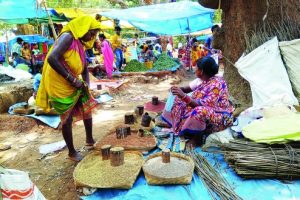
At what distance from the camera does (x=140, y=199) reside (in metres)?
2.38

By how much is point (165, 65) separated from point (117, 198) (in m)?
8.84

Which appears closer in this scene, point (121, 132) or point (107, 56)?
point (121, 132)

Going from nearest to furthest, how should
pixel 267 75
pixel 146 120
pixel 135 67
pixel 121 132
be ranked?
pixel 121 132
pixel 267 75
pixel 146 120
pixel 135 67

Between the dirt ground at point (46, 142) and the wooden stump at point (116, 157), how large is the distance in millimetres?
427

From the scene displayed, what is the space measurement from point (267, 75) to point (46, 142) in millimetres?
3123

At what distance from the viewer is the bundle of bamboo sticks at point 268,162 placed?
8.09 feet

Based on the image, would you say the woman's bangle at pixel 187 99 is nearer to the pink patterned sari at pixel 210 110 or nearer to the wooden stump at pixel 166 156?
the pink patterned sari at pixel 210 110

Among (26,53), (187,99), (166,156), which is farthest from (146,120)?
(26,53)

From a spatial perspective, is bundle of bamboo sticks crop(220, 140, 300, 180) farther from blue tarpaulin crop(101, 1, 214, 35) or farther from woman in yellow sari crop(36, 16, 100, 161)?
blue tarpaulin crop(101, 1, 214, 35)

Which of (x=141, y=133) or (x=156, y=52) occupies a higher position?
(x=156, y=52)

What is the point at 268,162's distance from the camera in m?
2.47

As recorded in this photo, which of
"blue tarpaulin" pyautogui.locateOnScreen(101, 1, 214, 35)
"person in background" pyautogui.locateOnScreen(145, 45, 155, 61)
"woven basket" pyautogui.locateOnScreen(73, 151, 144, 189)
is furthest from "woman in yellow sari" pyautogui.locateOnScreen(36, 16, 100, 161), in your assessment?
"person in background" pyautogui.locateOnScreen(145, 45, 155, 61)

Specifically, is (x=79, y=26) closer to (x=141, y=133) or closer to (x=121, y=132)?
(x=121, y=132)

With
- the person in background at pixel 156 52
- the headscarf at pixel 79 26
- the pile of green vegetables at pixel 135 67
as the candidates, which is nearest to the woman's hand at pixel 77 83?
the headscarf at pixel 79 26
